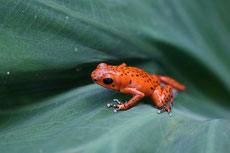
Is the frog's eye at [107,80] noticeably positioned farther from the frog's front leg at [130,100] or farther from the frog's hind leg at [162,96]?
the frog's hind leg at [162,96]

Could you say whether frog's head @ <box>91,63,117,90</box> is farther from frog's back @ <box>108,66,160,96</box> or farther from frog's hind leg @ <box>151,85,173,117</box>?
frog's hind leg @ <box>151,85,173,117</box>

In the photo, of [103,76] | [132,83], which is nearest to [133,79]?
[132,83]

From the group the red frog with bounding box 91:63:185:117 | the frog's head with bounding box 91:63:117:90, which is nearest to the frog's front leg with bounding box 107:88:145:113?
the red frog with bounding box 91:63:185:117

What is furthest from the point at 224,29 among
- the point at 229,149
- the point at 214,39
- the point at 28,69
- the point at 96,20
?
the point at 28,69

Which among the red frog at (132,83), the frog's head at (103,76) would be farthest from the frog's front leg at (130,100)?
the frog's head at (103,76)

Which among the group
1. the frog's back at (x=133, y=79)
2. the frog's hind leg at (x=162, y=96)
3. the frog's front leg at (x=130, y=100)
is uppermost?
the frog's back at (x=133, y=79)

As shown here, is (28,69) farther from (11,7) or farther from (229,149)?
(229,149)

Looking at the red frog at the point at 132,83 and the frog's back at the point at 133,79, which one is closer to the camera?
the red frog at the point at 132,83

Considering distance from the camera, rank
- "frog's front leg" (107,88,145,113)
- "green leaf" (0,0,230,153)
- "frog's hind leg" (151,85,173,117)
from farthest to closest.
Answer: "frog's hind leg" (151,85,173,117) < "frog's front leg" (107,88,145,113) < "green leaf" (0,0,230,153)
